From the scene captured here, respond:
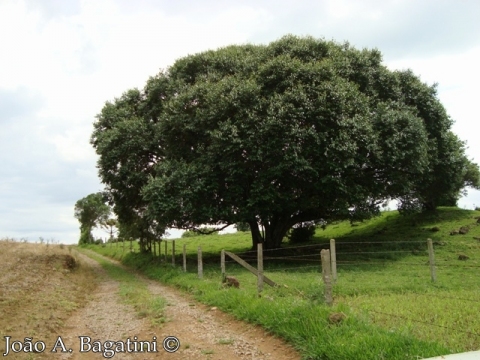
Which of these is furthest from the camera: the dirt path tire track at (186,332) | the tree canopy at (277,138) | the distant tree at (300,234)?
the distant tree at (300,234)

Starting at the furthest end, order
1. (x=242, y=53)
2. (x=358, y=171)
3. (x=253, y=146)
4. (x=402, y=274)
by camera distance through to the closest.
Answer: (x=242, y=53)
(x=358, y=171)
(x=253, y=146)
(x=402, y=274)

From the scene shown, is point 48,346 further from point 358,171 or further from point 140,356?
point 358,171

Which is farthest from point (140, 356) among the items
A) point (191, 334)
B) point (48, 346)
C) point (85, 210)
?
A: point (85, 210)

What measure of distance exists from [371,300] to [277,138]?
9.64m

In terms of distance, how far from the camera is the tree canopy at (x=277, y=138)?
63.5 feet

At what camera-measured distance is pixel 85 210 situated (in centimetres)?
6719

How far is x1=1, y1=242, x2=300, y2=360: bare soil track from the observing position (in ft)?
23.8

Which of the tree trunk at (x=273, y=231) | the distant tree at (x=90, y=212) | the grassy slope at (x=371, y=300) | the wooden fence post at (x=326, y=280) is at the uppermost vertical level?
the distant tree at (x=90, y=212)

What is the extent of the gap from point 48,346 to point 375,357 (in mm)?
6118

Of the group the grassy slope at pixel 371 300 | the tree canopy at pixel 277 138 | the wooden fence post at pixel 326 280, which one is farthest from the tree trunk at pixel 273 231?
the wooden fence post at pixel 326 280

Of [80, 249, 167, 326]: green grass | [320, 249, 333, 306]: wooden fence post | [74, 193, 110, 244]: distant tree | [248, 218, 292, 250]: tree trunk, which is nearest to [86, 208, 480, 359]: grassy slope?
[320, 249, 333, 306]: wooden fence post

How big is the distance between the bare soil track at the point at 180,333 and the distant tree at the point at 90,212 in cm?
5715

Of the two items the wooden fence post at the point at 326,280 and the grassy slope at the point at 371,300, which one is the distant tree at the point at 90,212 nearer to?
the grassy slope at the point at 371,300

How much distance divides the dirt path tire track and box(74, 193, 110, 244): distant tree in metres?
56.9
